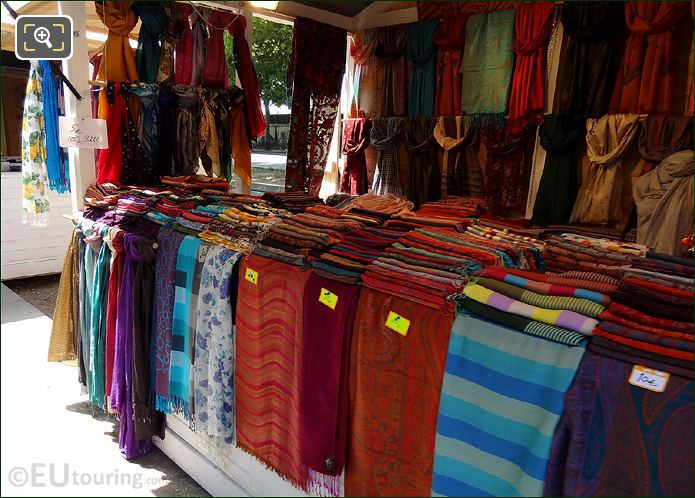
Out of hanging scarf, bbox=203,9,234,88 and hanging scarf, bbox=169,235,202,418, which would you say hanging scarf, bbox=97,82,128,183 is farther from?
hanging scarf, bbox=169,235,202,418

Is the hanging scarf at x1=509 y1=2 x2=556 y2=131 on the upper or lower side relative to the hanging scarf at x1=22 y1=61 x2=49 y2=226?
upper

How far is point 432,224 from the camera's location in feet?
6.64

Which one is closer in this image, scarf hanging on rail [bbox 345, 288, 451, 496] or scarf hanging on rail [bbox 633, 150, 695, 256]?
scarf hanging on rail [bbox 345, 288, 451, 496]

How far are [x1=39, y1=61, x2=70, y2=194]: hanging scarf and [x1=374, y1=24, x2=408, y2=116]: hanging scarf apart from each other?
2702 millimetres

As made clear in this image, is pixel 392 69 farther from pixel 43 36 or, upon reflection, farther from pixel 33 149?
pixel 43 36

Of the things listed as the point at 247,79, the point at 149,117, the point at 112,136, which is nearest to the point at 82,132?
the point at 112,136

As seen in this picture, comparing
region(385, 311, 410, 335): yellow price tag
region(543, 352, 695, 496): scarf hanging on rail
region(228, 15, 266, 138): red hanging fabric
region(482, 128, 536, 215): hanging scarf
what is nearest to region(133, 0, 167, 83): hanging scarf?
region(228, 15, 266, 138): red hanging fabric

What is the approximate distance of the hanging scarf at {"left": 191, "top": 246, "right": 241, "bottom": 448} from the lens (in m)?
2.02

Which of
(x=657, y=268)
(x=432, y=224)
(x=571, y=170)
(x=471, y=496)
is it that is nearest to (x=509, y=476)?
(x=471, y=496)

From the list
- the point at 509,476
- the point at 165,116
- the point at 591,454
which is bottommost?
the point at 509,476

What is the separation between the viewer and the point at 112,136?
3.08 meters

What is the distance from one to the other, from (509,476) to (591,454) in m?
0.23

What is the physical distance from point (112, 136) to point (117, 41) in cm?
61

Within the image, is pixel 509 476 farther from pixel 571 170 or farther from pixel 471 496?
pixel 571 170
